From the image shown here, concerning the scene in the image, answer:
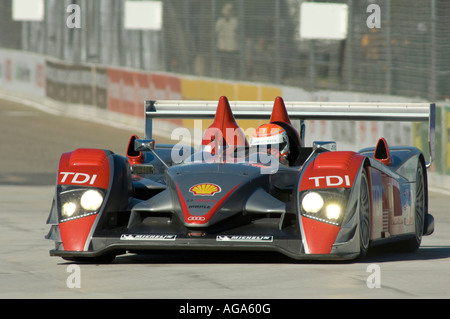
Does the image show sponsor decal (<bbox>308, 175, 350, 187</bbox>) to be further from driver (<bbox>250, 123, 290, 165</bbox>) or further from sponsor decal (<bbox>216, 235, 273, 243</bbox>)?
driver (<bbox>250, 123, 290, 165</bbox>)

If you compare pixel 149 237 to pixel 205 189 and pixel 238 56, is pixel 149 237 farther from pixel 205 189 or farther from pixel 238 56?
pixel 238 56

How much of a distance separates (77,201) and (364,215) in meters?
2.14

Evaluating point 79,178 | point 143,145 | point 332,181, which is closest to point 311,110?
point 143,145

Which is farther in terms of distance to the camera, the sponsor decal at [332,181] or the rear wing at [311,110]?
the rear wing at [311,110]

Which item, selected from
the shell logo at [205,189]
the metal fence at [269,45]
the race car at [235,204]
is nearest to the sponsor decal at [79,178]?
the race car at [235,204]

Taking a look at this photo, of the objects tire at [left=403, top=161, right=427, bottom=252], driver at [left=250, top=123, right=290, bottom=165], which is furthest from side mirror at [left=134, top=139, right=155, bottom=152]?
tire at [left=403, top=161, right=427, bottom=252]

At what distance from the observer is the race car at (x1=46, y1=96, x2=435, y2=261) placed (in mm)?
8539

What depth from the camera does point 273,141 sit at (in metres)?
10.0

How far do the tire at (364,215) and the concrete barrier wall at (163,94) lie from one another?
25.9ft

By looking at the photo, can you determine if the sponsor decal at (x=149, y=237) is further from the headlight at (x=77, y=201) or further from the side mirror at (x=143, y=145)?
the side mirror at (x=143, y=145)

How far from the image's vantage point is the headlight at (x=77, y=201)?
8859 millimetres
